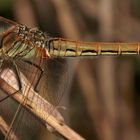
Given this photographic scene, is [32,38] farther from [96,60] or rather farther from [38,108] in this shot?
[96,60]

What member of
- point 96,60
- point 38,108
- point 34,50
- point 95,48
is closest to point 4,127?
point 38,108

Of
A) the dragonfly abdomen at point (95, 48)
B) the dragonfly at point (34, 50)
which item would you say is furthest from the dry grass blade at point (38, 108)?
the dragonfly abdomen at point (95, 48)

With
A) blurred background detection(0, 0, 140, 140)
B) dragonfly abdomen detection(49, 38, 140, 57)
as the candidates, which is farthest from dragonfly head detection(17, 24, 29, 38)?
blurred background detection(0, 0, 140, 140)

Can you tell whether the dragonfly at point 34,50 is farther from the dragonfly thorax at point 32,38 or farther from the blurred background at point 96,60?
the blurred background at point 96,60

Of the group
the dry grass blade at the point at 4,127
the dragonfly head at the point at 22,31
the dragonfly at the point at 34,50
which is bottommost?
the dry grass blade at the point at 4,127

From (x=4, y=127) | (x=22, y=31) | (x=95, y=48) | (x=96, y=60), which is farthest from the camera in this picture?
(x=96, y=60)
